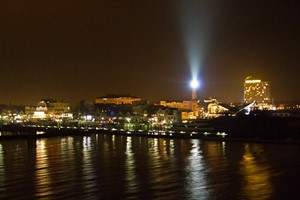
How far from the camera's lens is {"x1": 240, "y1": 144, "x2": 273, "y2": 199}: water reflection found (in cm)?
702

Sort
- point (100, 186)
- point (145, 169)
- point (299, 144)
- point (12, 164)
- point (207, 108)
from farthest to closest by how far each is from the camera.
A: point (207, 108) < point (299, 144) < point (12, 164) < point (145, 169) < point (100, 186)

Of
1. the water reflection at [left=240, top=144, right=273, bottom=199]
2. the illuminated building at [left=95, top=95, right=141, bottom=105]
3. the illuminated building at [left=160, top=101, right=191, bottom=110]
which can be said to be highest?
the illuminated building at [left=95, top=95, right=141, bottom=105]

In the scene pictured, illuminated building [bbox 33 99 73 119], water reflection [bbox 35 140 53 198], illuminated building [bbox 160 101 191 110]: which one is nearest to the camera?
water reflection [bbox 35 140 53 198]

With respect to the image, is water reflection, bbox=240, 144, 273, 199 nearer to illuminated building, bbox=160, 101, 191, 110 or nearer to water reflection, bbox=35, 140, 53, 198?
water reflection, bbox=35, 140, 53, 198

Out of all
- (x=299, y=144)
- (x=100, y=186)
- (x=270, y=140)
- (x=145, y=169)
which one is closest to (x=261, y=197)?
(x=100, y=186)

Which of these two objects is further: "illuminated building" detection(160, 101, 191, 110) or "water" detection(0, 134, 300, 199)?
"illuminated building" detection(160, 101, 191, 110)

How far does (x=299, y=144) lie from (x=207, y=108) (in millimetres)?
24276

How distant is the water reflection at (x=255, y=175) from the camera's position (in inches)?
277

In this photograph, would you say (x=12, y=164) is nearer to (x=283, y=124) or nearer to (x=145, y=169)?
(x=145, y=169)

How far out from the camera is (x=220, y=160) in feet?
35.9

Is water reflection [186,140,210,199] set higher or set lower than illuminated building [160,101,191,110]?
lower

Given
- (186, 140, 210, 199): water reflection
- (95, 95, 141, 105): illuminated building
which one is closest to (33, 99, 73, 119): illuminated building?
(95, 95, 141, 105): illuminated building

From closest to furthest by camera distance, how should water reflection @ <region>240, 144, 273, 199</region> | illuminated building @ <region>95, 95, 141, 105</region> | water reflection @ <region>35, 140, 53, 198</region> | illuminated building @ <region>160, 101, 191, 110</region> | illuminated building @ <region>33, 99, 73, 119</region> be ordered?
water reflection @ <region>240, 144, 273, 199</region> → water reflection @ <region>35, 140, 53, 198</region> → illuminated building @ <region>160, 101, 191, 110</region> → illuminated building @ <region>33, 99, 73, 119</region> → illuminated building @ <region>95, 95, 141, 105</region>

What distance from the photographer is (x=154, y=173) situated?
9.05 m
